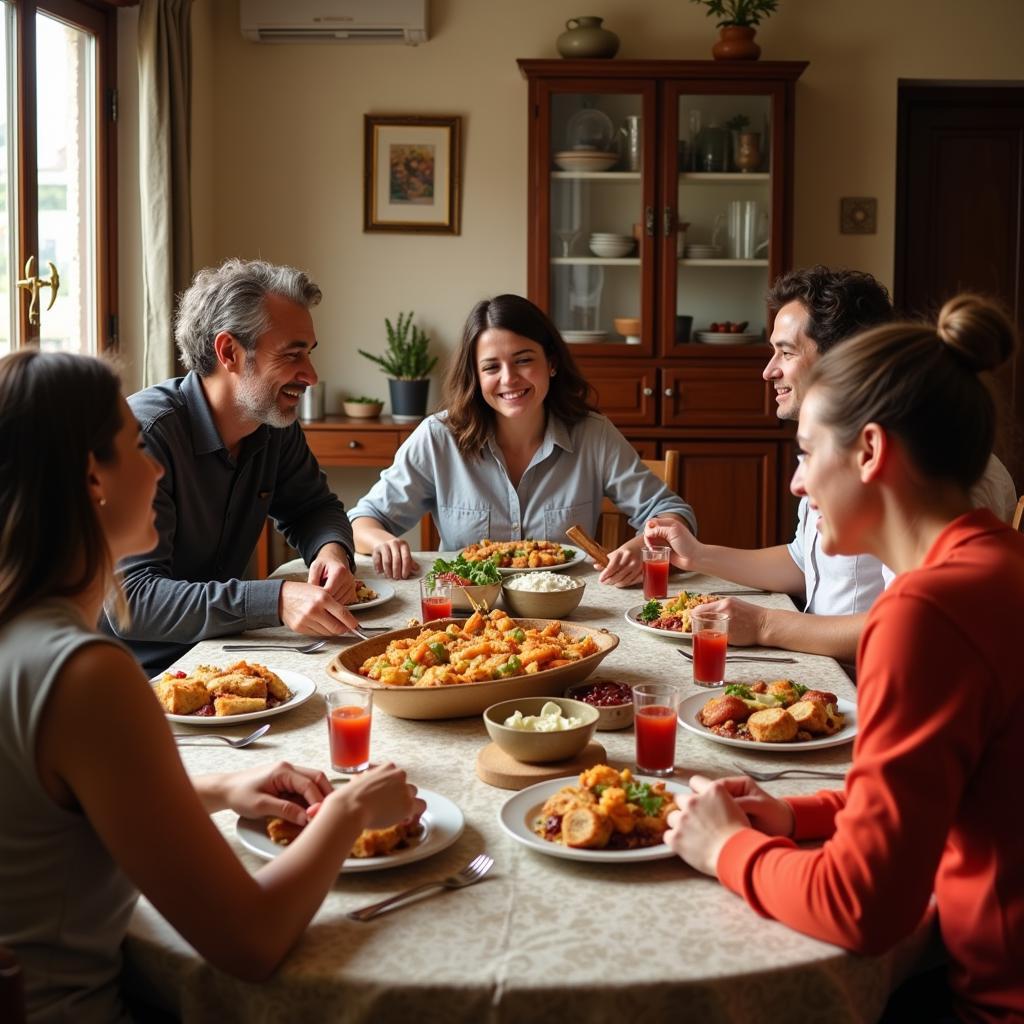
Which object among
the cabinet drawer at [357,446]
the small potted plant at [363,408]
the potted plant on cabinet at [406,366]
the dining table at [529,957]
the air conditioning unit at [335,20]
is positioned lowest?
the dining table at [529,957]

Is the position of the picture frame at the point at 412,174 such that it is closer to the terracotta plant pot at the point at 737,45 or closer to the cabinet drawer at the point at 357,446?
the cabinet drawer at the point at 357,446

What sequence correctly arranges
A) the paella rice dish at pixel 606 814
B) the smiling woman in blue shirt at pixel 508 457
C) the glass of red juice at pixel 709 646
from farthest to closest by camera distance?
the smiling woman in blue shirt at pixel 508 457, the glass of red juice at pixel 709 646, the paella rice dish at pixel 606 814

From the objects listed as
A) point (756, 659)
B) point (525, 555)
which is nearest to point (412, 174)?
point (525, 555)

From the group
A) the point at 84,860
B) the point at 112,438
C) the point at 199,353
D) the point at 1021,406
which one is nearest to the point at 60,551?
the point at 112,438

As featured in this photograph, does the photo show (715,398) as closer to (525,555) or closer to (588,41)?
(588,41)

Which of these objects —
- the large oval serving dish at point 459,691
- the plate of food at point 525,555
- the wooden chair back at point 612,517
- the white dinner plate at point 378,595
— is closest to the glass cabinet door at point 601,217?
the wooden chair back at point 612,517

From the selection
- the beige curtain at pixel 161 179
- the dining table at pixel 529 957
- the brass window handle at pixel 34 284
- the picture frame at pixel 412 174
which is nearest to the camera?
the dining table at pixel 529 957

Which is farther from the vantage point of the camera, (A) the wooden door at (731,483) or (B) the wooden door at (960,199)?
(B) the wooden door at (960,199)

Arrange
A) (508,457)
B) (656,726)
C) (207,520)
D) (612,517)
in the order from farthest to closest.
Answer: (612,517) < (508,457) < (207,520) < (656,726)

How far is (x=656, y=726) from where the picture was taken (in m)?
1.45

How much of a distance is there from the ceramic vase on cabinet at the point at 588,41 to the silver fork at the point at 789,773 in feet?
12.8

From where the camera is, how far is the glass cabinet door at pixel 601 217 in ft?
15.6

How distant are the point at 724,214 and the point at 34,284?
2.61 metres

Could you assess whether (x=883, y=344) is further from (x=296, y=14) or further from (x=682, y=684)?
(x=296, y=14)
